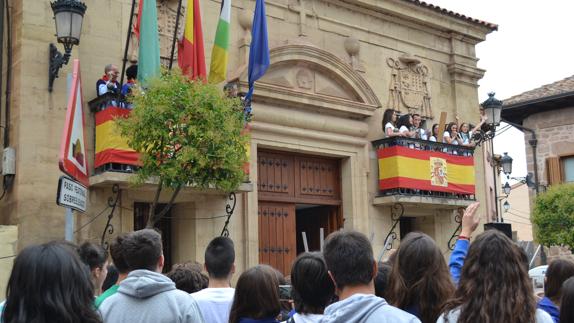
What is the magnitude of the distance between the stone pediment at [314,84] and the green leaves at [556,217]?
362 inches

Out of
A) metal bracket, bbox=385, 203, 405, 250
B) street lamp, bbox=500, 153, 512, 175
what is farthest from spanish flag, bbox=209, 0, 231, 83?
street lamp, bbox=500, 153, 512, 175

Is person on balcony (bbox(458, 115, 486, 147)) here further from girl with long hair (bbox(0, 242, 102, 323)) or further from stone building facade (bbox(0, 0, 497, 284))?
girl with long hair (bbox(0, 242, 102, 323))

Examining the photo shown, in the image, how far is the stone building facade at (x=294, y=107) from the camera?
11.5 m

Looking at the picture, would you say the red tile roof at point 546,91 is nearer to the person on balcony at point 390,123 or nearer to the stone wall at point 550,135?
the stone wall at point 550,135

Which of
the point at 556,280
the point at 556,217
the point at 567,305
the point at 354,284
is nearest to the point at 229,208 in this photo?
the point at 556,280

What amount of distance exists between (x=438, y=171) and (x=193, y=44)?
21.1 feet

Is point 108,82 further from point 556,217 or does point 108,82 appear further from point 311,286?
point 556,217

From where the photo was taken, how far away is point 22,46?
11.5 meters

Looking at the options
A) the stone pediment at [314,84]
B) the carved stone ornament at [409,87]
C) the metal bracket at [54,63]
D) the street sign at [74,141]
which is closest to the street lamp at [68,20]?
the metal bracket at [54,63]

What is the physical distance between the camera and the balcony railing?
51.1ft

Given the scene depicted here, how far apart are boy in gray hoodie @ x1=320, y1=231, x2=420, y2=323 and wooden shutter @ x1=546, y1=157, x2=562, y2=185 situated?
984 inches

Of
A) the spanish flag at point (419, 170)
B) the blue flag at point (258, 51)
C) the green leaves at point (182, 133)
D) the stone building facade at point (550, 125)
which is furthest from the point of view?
the stone building facade at point (550, 125)

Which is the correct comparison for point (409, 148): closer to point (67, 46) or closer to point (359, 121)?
point (359, 121)

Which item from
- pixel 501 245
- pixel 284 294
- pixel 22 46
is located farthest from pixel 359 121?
pixel 501 245
